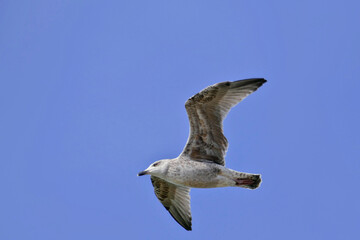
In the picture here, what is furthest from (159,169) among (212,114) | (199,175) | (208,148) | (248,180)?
(248,180)

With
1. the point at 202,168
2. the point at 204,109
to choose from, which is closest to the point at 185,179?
the point at 202,168

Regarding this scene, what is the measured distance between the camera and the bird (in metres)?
14.5

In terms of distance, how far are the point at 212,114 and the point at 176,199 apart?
2.63 m

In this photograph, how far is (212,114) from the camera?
14.6m

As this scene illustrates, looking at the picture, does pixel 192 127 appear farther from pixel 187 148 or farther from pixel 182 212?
pixel 182 212

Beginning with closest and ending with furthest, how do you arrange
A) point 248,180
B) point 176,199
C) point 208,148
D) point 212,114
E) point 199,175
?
point 199,175, point 212,114, point 248,180, point 208,148, point 176,199

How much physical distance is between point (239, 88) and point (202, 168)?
6.42 ft

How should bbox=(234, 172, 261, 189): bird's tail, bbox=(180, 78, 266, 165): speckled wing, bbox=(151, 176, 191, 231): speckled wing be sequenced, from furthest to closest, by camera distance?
bbox=(151, 176, 191, 231): speckled wing → bbox=(234, 172, 261, 189): bird's tail → bbox=(180, 78, 266, 165): speckled wing

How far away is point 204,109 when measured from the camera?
47.7 feet

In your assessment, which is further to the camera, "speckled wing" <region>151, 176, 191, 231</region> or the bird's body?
"speckled wing" <region>151, 176, 191, 231</region>

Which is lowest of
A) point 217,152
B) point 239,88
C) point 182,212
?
point 182,212

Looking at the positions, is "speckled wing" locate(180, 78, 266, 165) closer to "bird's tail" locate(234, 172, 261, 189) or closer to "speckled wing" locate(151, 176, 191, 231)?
"bird's tail" locate(234, 172, 261, 189)

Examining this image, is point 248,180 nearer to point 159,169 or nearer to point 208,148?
point 208,148

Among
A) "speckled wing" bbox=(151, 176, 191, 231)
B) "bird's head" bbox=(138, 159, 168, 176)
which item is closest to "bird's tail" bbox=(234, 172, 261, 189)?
"bird's head" bbox=(138, 159, 168, 176)
